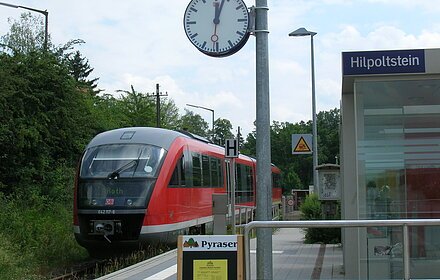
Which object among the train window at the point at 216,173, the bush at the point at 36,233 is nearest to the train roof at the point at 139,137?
the bush at the point at 36,233

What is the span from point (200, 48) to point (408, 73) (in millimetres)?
3087

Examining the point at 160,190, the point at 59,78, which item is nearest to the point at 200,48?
the point at 160,190

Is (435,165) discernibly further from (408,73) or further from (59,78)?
(59,78)

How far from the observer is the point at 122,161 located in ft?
55.2

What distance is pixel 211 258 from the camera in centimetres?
700

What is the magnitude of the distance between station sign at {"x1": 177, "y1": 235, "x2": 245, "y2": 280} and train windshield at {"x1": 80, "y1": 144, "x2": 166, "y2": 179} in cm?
946

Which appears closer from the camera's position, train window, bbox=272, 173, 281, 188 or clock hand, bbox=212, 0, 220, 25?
clock hand, bbox=212, 0, 220, 25

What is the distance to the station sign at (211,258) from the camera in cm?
695

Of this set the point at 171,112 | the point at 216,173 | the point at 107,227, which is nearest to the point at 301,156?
the point at 171,112

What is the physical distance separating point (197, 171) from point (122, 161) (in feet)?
10.9

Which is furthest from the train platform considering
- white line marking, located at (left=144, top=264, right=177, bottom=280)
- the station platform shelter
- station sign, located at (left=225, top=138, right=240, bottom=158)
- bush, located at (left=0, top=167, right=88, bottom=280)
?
bush, located at (left=0, top=167, right=88, bottom=280)

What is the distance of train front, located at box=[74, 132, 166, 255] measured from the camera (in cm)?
1608

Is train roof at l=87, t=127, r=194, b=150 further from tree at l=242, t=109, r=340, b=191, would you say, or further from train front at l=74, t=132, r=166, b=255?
tree at l=242, t=109, r=340, b=191

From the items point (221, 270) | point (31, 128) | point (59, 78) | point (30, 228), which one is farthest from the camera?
point (59, 78)
